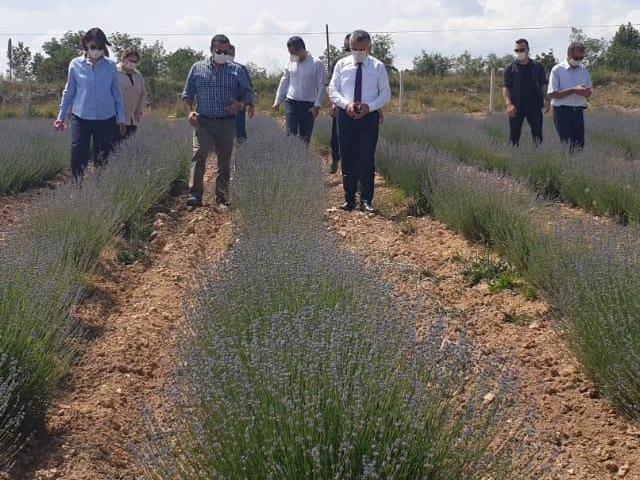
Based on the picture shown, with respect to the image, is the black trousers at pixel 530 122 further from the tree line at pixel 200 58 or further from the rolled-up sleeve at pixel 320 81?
the tree line at pixel 200 58

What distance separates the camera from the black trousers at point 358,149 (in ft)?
22.8

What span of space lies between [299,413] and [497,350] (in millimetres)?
2018

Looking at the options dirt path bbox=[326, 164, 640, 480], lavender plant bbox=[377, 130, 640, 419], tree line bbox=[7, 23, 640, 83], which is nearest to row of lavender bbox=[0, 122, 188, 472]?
dirt path bbox=[326, 164, 640, 480]

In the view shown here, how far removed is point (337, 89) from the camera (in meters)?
7.04

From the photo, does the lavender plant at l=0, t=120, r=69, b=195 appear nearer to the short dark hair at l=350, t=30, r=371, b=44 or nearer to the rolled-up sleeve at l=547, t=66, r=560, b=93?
the short dark hair at l=350, t=30, r=371, b=44

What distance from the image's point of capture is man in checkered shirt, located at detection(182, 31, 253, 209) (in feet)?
24.1

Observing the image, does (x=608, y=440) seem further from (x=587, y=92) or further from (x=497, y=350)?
(x=587, y=92)

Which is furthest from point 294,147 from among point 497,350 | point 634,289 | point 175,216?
point 634,289

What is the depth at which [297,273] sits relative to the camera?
3266 mm

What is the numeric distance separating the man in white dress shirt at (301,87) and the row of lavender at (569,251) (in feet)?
3.86

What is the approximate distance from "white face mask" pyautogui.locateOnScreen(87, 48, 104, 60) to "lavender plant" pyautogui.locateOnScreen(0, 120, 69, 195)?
212cm

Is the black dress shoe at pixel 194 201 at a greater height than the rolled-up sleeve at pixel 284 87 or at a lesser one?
lesser

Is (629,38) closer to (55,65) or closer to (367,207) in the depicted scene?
(55,65)

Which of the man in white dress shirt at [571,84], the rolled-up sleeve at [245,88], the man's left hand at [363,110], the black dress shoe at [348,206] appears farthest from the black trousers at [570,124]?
the rolled-up sleeve at [245,88]
